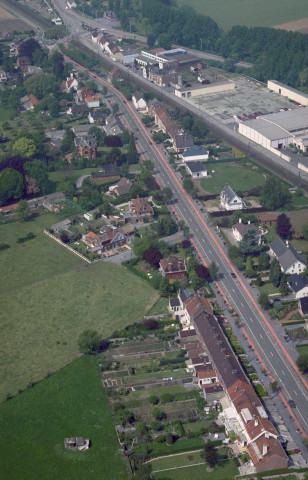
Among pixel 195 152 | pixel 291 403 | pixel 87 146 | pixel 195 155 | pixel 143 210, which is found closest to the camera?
pixel 291 403

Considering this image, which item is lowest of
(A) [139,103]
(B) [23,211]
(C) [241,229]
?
(B) [23,211]

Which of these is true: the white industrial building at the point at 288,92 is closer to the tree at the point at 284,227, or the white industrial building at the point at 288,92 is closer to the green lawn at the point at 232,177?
the green lawn at the point at 232,177

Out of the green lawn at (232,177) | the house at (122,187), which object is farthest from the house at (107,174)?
the green lawn at (232,177)

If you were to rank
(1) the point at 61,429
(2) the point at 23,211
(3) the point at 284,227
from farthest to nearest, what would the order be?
(2) the point at 23,211
(3) the point at 284,227
(1) the point at 61,429

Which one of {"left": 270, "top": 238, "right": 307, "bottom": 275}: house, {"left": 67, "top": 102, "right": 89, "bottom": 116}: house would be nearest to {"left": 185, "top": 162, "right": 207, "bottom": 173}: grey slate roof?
{"left": 270, "top": 238, "right": 307, "bottom": 275}: house

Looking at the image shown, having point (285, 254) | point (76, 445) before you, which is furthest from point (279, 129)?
point (76, 445)

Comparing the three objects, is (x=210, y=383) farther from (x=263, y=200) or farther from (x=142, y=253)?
(x=263, y=200)

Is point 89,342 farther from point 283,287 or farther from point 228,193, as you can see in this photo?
point 228,193

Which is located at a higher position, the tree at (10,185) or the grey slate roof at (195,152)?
the grey slate roof at (195,152)
